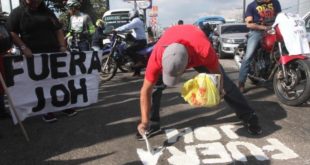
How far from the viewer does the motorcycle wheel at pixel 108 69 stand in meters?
9.98

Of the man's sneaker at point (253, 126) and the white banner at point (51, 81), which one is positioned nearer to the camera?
the man's sneaker at point (253, 126)

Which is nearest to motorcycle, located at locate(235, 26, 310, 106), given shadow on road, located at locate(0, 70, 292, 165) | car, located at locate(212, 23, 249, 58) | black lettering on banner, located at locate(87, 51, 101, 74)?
shadow on road, located at locate(0, 70, 292, 165)

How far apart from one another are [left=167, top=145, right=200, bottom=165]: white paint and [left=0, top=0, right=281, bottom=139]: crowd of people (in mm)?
441

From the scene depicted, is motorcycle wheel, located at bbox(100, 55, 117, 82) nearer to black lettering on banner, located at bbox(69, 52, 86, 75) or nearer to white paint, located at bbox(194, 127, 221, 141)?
black lettering on banner, located at bbox(69, 52, 86, 75)

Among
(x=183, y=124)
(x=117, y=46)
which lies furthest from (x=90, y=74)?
(x=117, y=46)

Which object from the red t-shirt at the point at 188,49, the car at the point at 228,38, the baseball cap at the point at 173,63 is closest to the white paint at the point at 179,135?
the red t-shirt at the point at 188,49

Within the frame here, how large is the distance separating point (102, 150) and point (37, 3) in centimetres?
227

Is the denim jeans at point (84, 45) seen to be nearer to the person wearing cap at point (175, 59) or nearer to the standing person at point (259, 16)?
the standing person at point (259, 16)

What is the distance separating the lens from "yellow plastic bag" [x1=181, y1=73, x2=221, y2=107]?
3426 millimetres

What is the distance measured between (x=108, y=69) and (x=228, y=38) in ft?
24.9

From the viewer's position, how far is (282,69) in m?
6.20

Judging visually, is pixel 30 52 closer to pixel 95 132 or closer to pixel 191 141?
pixel 95 132

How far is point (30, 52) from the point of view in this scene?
5469 millimetres

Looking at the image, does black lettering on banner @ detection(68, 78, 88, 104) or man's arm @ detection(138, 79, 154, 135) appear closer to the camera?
man's arm @ detection(138, 79, 154, 135)
